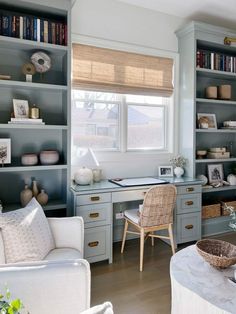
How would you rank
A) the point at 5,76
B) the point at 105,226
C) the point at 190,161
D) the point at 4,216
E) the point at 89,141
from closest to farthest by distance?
the point at 4,216 < the point at 5,76 < the point at 105,226 < the point at 89,141 < the point at 190,161

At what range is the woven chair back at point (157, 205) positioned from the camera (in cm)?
256

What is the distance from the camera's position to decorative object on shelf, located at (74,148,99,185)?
2643 millimetres

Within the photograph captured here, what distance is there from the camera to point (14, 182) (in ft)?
8.80

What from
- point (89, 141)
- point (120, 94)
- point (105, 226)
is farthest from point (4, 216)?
point (120, 94)

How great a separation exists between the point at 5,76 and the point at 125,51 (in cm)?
148

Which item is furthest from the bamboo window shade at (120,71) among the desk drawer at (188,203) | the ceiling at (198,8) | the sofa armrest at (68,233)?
the sofa armrest at (68,233)

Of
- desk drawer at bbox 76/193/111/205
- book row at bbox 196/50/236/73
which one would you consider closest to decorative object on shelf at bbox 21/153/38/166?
desk drawer at bbox 76/193/111/205

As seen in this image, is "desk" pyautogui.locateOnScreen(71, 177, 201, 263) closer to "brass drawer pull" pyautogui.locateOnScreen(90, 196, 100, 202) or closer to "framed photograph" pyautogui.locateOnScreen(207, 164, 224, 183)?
"brass drawer pull" pyautogui.locateOnScreen(90, 196, 100, 202)

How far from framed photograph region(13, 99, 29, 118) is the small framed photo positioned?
1774 millimetres

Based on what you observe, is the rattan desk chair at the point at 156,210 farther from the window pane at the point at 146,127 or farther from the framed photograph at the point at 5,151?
the framed photograph at the point at 5,151

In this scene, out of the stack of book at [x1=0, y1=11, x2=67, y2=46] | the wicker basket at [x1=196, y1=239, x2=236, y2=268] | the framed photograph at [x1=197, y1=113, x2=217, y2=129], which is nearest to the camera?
the wicker basket at [x1=196, y1=239, x2=236, y2=268]

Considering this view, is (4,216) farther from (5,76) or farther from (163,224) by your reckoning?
(163,224)

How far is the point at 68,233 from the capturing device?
2066 mm

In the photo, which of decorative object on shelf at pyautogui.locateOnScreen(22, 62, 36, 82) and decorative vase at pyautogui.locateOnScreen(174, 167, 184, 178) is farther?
decorative vase at pyautogui.locateOnScreen(174, 167, 184, 178)
